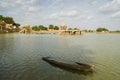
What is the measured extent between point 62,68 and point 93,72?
397cm

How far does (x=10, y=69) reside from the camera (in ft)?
66.6

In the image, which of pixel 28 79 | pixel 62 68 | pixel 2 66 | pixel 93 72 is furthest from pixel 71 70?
pixel 2 66

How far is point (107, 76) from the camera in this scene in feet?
60.8

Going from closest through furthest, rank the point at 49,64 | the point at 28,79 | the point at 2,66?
the point at 28,79 → the point at 2,66 → the point at 49,64

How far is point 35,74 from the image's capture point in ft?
61.1

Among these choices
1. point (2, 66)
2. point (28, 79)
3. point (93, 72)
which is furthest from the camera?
point (2, 66)

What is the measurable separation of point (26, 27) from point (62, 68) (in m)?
150

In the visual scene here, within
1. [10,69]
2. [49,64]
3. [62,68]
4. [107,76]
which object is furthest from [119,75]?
[10,69]

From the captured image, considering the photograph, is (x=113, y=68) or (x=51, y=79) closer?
(x=51, y=79)

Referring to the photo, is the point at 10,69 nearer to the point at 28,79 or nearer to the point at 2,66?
the point at 2,66

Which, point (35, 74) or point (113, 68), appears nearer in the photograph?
point (35, 74)

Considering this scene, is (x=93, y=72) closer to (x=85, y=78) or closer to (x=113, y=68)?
(x=85, y=78)

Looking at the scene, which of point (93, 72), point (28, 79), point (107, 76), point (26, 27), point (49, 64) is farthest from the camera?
point (26, 27)

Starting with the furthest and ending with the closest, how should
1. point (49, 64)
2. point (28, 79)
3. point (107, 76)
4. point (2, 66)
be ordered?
point (49, 64)
point (2, 66)
point (107, 76)
point (28, 79)
